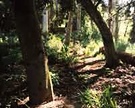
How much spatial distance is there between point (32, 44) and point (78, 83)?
327cm

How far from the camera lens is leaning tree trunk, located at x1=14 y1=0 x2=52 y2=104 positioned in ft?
22.2

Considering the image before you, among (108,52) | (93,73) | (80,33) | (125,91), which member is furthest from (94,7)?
(80,33)

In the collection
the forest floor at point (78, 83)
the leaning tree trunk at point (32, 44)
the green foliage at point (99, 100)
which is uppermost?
the leaning tree trunk at point (32, 44)

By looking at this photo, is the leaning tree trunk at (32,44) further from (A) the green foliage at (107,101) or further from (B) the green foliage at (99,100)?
(A) the green foliage at (107,101)

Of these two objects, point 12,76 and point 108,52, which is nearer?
point 12,76

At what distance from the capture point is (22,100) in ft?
27.0

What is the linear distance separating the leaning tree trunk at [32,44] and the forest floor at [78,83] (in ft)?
2.07

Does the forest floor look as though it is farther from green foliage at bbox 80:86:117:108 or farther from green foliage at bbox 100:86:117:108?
green foliage at bbox 100:86:117:108

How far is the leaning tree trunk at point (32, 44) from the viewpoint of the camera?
22.2 ft

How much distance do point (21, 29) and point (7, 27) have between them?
9.14 meters

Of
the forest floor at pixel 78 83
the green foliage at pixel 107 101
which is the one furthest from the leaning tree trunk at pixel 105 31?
the green foliage at pixel 107 101

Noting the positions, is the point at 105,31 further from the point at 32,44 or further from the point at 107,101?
the point at 107,101

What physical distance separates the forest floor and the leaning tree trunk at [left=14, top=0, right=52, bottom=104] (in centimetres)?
63

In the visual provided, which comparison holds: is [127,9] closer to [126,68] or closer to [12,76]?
[126,68]
